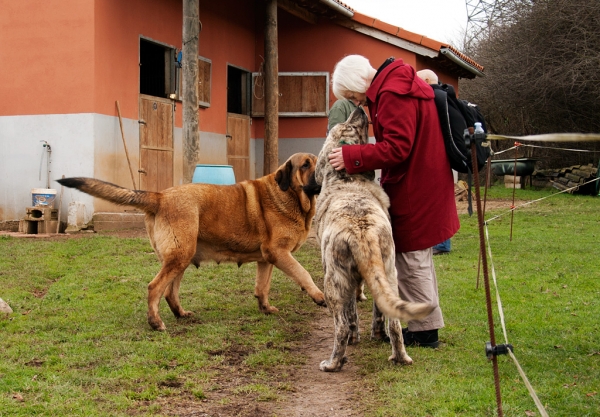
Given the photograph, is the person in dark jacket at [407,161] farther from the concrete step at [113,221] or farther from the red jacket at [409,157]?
the concrete step at [113,221]

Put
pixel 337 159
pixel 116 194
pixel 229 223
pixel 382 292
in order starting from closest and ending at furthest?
1. pixel 382 292
2. pixel 337 159
3. pixel 116 194
4. pixel 229 223

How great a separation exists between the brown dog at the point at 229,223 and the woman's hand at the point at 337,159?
87cm

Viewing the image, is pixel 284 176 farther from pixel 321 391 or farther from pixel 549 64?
pixel 549 64

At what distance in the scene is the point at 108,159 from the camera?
36.8 feet

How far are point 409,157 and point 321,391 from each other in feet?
5.40

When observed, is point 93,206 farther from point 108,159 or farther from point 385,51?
point 385,51

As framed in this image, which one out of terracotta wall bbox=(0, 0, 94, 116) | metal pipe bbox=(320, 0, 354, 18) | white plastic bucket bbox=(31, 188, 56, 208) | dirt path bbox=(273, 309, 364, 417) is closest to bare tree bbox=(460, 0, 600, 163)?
metal pipe bbox=(320, 0, 354, 18)

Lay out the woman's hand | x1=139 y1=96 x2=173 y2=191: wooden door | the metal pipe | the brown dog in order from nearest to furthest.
Answer: the woman's hand → the brown dog → x1=139 y1=96 x2=173 y2=191: wooden door → the metal pipe

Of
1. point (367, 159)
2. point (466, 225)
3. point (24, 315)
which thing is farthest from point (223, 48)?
point (367, 159)

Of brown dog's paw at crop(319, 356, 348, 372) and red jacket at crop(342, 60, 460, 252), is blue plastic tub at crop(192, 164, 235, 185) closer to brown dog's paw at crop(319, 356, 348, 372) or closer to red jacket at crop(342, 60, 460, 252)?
red jacket at crop(342, 60, 460, 252)

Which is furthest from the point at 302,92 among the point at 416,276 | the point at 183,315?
the point at 416,276

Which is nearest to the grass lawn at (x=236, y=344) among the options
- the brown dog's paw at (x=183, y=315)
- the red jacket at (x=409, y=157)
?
the brown dog's paw at (x=183, y=315)

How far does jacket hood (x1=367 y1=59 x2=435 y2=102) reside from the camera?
4.22 m

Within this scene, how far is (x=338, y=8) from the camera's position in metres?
14.9
